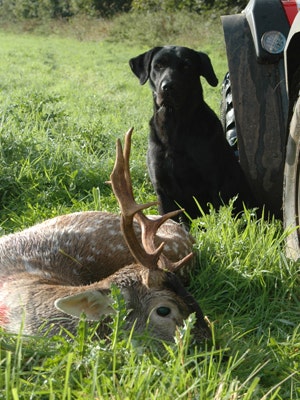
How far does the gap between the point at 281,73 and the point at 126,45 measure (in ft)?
73.2

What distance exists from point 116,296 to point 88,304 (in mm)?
240

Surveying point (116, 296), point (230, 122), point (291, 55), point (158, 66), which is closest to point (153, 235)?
point (116, 296)

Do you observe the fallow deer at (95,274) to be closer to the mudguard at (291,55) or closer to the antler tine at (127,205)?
the antler tine at (127,205)

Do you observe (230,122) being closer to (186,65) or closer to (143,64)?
(186,65)

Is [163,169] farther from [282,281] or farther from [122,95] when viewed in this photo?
[122,95]

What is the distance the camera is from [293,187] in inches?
170

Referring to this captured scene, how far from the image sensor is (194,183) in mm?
6055

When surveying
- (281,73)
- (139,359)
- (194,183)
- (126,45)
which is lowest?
(126,45)

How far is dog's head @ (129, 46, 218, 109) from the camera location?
6.03m

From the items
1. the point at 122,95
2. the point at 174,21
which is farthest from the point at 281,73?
the point at 174,21

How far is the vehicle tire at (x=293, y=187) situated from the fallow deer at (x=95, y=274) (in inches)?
25.3

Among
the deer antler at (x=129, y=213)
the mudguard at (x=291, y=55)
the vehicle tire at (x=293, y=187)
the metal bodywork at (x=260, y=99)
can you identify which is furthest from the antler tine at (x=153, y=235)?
the metal bodywork at (x=260, y=99)

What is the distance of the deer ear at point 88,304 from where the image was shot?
10.3 ft

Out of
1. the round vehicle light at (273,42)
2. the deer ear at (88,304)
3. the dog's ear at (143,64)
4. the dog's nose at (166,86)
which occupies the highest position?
the round vehicle light at (273,42)
